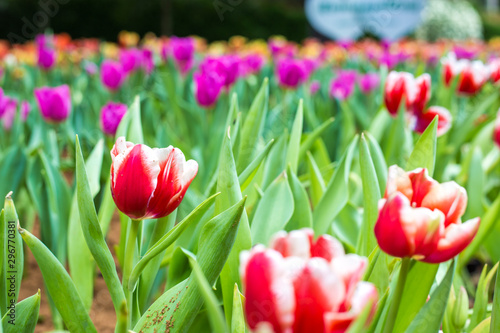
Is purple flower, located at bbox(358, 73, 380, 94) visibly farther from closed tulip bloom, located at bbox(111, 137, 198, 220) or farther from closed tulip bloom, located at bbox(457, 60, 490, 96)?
closed tulip bloom, located at bbox(111, 137, 198, 220)

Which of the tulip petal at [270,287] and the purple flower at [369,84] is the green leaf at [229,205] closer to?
the tulip petal at [270,287]

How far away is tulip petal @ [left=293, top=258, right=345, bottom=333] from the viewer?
0.39 metres

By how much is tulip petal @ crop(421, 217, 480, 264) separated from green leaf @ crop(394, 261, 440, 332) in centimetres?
16

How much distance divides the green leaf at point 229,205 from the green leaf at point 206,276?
0.24 feet

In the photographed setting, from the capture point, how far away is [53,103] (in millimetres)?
1614

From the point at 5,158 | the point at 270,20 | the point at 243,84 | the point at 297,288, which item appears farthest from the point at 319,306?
the point at 270,20

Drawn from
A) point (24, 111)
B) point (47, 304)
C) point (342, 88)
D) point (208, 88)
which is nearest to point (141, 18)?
point (342, 88)

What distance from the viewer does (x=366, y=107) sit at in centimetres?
247

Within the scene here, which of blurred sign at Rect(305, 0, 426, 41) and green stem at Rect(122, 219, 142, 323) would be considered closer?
green stem at Rect(122, 219, 142, 323)

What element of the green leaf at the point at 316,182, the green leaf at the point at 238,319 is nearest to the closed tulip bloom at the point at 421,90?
the green leaf at the point at 316,182

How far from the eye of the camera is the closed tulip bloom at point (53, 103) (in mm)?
1610

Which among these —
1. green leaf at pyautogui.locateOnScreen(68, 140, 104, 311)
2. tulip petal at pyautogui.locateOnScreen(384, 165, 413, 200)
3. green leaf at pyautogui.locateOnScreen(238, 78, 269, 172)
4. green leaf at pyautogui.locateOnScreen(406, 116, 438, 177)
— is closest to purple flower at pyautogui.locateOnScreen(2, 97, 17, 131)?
green leaf at pyautogui.locateOnScreen(68, 140, 104, 311)

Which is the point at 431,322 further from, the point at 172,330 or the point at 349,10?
the point at 349,10

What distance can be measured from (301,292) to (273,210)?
0.45 meters
